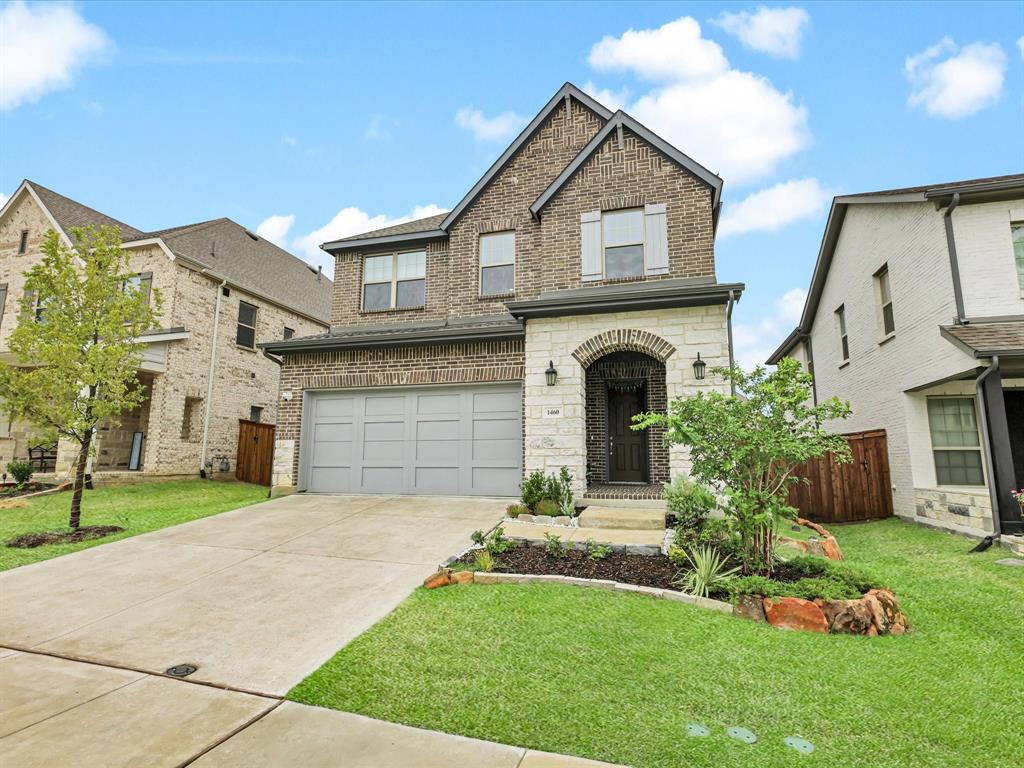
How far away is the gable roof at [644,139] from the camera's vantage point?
1106cm

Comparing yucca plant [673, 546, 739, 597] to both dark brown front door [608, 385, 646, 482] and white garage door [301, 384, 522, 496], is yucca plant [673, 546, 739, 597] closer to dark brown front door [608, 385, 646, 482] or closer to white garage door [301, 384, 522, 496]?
white garage door [301, 384, 522, 496]

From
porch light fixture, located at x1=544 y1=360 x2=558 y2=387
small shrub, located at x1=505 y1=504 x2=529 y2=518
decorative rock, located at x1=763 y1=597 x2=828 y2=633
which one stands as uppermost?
porch light fixture, located at x1=544 y1=360 x2=558 y2=387

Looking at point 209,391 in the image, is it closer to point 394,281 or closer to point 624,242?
point 394,281

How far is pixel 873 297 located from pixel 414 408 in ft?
36.5

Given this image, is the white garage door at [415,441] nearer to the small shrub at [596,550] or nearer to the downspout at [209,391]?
the small shrub at [596,550]

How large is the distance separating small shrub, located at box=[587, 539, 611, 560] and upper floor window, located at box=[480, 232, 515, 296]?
7522mm

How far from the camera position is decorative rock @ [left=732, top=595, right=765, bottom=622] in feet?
15.4

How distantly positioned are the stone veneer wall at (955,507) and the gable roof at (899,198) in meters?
5.13

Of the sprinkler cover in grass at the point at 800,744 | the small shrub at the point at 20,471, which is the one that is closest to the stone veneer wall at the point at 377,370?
the small shrub at the point at 20,471

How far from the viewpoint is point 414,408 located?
38.4 ft

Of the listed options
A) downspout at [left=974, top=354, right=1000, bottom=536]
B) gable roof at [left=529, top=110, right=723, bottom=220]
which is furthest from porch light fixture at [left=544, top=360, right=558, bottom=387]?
downspout at [left=974, top=354, right=1000, bottom=536]

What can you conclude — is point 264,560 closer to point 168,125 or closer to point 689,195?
point 689,195

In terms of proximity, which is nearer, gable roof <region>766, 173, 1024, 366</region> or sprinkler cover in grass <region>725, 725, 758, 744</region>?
sprinkler cover in grass <region>725, 725, 758, 744</region>

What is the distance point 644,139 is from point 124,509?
13950 millimetres
